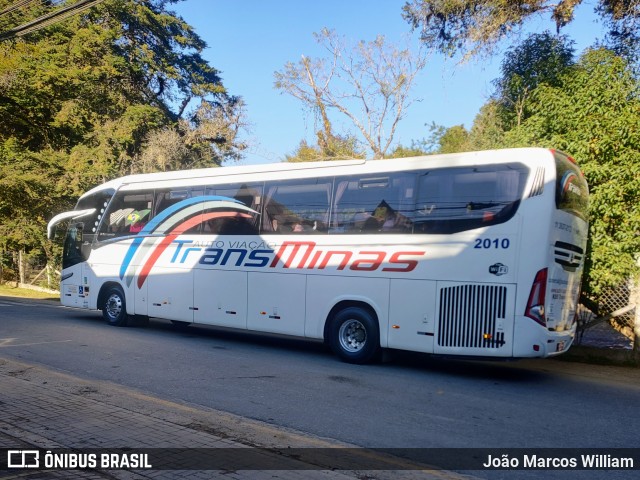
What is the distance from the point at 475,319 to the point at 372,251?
2.31m

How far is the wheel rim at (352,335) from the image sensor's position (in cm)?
1105

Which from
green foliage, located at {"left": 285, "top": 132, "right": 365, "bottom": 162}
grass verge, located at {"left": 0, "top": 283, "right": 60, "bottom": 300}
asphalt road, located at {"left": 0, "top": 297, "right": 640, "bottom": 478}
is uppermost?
green foliage, located at {"left": 285, "top": 132, "right": 365, "bottom": 162}

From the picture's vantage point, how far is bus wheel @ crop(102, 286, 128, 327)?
1554 centimetres

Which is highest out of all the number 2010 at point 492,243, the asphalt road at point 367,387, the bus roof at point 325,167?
the bus roof at point 325,167

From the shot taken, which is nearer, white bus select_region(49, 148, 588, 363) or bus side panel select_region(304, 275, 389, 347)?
white bus select_region(49, 148, 588, 363)

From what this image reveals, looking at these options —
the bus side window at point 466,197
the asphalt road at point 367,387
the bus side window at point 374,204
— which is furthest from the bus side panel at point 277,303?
the bus side window at point 466,197

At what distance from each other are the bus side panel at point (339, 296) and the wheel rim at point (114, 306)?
21.0 ft

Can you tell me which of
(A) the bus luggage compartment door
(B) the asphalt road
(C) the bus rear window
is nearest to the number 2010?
(A) the bus luggage compartment door

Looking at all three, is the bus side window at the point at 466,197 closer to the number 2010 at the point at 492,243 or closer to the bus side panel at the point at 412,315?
the number 2010 at the point at 492,243

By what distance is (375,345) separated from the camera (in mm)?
10742

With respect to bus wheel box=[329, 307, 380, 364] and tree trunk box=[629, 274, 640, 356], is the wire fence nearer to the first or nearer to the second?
bus wheel box=[329, 307, 380, 364]

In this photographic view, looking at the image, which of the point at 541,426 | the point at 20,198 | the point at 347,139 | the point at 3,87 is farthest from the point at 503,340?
the point at 3,87

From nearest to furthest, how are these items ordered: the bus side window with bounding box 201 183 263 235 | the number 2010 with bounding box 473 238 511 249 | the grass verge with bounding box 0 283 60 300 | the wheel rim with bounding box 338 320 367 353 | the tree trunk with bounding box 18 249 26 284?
the number 2010 with bounding box 473 238 511 249
the wheel rim with bounding box 338 320 367 353
the bus side window with bounding box 201 183 263 235
the grass verge with bounding box 0 283 60 300
the tree trunk with bounding box 18 249 26 284

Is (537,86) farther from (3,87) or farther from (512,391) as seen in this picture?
(3,87)
